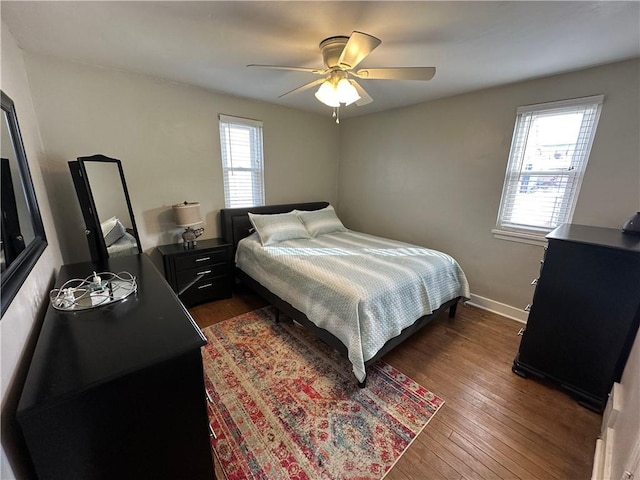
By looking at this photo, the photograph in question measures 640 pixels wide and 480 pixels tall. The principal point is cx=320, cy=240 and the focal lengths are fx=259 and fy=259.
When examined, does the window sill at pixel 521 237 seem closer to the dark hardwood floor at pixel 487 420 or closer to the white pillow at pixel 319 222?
the dark hardwood floor at pixel 487 420

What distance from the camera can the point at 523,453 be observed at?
4.76 ft

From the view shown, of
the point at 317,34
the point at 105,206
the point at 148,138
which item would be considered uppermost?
the point at 317,34

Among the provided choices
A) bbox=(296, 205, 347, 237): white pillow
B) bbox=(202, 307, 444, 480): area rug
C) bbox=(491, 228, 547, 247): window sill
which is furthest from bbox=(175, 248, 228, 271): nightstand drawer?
bbox=(491, 228, 547, 247): window sill

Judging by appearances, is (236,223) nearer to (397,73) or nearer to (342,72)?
(342,72)

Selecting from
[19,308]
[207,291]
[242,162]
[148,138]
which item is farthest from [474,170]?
[19,308]

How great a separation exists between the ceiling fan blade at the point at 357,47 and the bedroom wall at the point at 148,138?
201 cm

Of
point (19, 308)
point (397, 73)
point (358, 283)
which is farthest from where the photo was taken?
point (358, 283)

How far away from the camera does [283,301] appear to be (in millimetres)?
2451

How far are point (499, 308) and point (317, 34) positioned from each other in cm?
318

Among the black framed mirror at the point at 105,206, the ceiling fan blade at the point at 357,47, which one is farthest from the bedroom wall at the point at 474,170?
the black framed mirror at the point at 105,206

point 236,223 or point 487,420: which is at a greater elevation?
point 236,223

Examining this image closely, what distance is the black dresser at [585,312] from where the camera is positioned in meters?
1.58

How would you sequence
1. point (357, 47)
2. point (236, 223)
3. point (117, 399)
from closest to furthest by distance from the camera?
1. point (117, 399)
2. point (357, 47)
3. point (236, 223)

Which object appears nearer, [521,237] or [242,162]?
[521,237]
